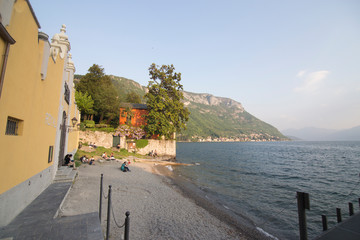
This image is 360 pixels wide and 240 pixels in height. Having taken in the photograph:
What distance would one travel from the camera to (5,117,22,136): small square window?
494 centimetres

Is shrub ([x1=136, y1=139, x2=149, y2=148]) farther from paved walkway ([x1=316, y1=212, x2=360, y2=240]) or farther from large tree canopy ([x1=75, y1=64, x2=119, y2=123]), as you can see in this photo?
paved walkway ([x1=316, y1=212, x2=360, y2=240])

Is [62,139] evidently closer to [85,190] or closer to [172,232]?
[85,190]

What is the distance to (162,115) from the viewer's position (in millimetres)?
30719

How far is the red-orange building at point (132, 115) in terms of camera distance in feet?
114

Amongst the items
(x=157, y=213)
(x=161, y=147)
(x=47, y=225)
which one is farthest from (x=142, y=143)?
(x=47, y=225)

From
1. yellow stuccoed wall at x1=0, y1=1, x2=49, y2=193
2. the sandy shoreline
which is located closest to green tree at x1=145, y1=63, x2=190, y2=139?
the sandy shoreline

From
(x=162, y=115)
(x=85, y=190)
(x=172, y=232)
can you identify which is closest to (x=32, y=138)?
(x=85, y=190)

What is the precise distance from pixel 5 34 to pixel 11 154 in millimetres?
3340

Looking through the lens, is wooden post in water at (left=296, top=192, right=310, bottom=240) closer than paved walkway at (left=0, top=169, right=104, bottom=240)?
No

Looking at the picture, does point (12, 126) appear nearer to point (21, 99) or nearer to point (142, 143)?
point (21, 99)

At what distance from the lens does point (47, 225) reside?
5273mm

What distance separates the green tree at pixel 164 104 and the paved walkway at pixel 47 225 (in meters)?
23.9

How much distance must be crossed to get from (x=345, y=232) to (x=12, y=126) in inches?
495

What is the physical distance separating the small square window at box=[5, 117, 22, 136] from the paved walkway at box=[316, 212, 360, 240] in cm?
1119
